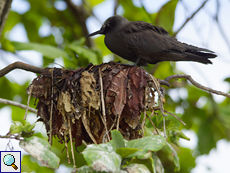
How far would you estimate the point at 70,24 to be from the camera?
6.11 meters

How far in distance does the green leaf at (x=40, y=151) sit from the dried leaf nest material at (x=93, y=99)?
2.72 feet

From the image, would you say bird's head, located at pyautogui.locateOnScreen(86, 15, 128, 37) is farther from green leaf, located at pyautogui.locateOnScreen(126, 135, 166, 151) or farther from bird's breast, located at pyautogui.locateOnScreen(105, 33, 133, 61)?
green leaf, located at pyautogui.locateOnScreen(126, 135, 166, 151)

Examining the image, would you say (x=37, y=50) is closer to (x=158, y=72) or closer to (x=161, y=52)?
(x=161, y=52)

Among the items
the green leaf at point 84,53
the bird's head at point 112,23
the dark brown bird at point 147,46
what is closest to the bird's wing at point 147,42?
the dark brown bird at point 147,46

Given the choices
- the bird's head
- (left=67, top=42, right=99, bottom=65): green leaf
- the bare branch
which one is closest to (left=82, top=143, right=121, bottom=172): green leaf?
the bare branch

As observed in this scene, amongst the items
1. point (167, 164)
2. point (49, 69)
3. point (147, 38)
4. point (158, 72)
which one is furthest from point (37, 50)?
point (167, 164)

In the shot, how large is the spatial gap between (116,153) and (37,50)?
254cm

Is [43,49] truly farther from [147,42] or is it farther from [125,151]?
[125,151]

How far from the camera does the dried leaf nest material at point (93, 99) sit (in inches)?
107

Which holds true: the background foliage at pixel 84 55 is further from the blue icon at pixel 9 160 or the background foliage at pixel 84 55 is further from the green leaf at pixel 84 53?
the blue icon at pixel 9 160

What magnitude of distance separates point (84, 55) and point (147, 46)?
1.01m

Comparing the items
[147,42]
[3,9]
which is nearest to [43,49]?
[3,9]

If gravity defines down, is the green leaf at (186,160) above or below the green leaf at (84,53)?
below

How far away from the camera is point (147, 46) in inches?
135
